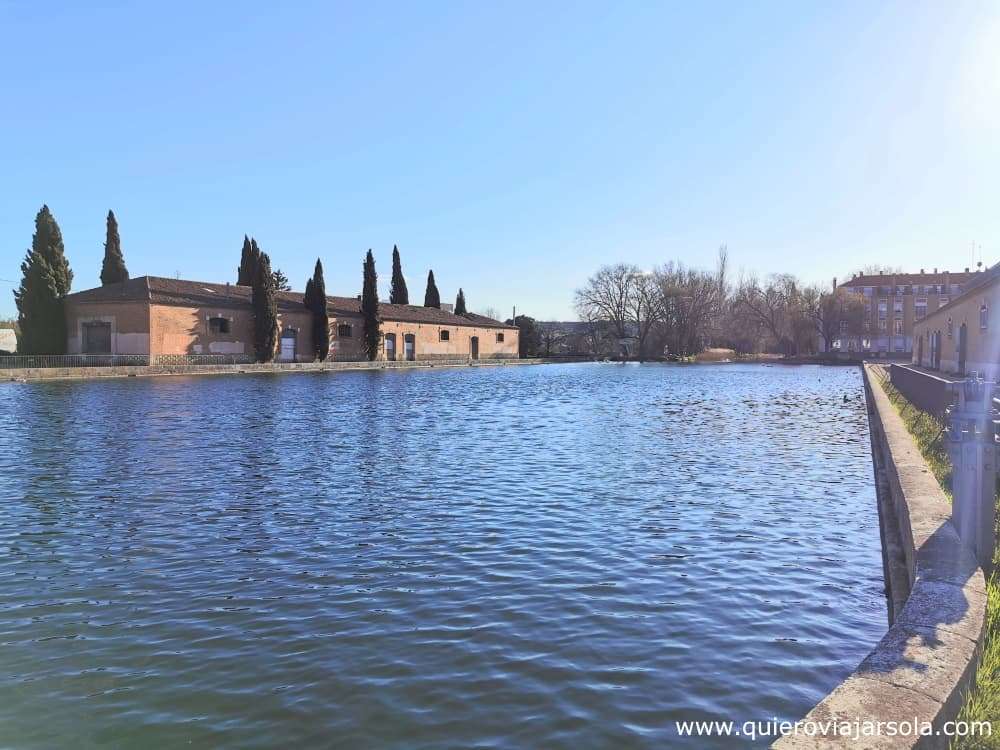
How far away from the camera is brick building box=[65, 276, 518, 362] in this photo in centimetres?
4606

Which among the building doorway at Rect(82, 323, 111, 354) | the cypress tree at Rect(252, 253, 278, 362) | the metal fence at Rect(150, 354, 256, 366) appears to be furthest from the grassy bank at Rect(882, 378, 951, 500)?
the building doorway at Rect(82, 323, 111, 354)

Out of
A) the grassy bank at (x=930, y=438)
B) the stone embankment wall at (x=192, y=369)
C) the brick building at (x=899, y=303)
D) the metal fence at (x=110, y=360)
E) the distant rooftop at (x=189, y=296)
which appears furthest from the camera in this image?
the brick building at (x=899, y=303)

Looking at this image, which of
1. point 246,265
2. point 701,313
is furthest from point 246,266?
point 701,313

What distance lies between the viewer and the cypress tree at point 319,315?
5681 cm

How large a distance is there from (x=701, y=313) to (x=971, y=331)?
63.4m

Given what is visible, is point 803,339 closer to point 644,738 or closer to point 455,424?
point 455,424

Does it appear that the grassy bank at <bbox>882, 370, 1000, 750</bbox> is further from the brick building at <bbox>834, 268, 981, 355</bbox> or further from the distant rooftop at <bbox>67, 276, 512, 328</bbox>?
the brick building at <bbox>834, 268, 981, 355</bbox>

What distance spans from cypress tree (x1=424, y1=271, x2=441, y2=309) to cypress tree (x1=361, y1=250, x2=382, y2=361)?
18.8 meters

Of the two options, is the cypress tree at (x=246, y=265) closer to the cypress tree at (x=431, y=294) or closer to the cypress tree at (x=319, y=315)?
the cypress tree at (x=319, y=315)

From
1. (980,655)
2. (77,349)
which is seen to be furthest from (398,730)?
(77,349)

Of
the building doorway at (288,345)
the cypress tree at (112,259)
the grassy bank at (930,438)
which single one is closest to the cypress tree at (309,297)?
the building doorway at (288,345)

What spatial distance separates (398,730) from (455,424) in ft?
51.6

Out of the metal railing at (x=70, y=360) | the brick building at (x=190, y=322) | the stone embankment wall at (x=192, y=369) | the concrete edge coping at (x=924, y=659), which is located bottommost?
the concrete edge coping at (x=924, y=659)

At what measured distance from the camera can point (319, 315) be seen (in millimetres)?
57469
